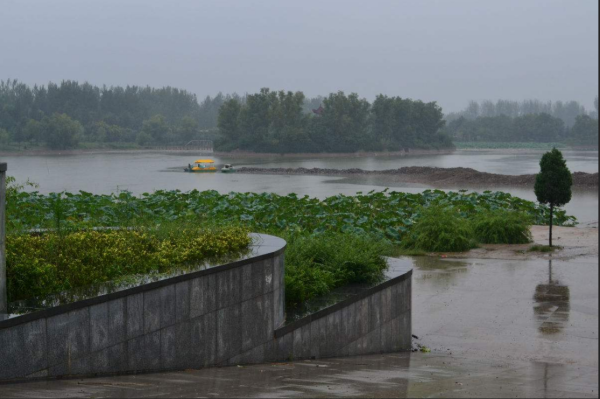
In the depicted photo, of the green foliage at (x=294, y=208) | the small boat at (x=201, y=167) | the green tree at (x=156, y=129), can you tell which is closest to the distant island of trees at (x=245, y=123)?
the green tree at (x=156, y=129)

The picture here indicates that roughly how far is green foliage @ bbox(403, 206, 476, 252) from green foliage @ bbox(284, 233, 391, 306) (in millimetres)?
7231

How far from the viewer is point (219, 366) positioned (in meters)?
6.86

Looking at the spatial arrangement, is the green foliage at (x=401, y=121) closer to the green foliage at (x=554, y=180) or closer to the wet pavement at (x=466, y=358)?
the green foliage at (x=554, y=180)

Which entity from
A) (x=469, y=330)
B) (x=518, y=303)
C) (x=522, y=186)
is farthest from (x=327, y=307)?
(x=522, y=186)

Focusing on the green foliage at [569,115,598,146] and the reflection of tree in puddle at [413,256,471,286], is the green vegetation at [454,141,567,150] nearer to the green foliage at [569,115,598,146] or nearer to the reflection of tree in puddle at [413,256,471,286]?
the green foliage at [569,115,598,146]

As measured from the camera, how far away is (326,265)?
9141mm

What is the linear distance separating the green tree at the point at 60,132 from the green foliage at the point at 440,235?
2870 inches

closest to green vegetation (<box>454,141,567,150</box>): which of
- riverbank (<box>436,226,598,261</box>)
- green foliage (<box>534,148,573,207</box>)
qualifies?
riverbank (<box>436,226,598,261</box>)

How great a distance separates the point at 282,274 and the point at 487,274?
283 inches

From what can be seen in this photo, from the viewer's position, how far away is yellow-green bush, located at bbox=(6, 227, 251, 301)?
245 inches

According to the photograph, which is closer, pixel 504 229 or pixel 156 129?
pixel 504 229

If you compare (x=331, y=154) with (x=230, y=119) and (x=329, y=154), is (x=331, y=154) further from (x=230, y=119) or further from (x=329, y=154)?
(x=230, y=119)

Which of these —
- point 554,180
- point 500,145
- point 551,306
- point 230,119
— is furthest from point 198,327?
point 500,145

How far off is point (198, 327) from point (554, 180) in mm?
12328
